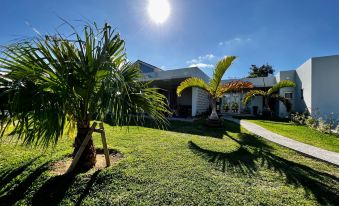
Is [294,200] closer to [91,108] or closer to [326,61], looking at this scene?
[91,108]

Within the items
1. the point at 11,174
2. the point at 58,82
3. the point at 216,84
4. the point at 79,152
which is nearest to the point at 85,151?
the point at 79,152

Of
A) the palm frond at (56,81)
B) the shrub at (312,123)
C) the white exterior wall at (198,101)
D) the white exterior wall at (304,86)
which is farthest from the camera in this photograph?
the white exterior wall at (198,101)

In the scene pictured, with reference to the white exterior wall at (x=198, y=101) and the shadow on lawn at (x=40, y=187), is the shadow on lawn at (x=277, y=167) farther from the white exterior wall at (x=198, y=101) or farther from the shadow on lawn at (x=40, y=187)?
the white exterior wall at (x=198, y=101)

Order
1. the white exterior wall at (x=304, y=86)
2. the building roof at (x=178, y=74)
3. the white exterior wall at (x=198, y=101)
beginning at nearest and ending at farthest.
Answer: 1. the building roof at (x=178, y=74)
2. the white exterior wall at (x=304, y=86)
3. the white exterior wall at (x=198, y=101)

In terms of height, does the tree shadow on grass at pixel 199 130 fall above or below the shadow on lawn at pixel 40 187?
above

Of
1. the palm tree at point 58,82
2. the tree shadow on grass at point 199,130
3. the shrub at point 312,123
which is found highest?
the palm tree at point 58,82

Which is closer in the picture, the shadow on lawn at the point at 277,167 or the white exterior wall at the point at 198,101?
the shadow on lawn at the point at 277,167

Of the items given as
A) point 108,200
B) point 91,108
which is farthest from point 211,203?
point 91,108

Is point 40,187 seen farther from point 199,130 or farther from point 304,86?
point 304,86

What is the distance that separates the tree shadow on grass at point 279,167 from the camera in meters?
3.35

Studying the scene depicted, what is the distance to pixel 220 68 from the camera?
9148mm

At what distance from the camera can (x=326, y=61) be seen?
1266 cm

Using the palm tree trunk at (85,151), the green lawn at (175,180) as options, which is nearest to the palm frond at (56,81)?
the palm tree trunk at (85,151)

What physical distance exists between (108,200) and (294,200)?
2983 millimetres
